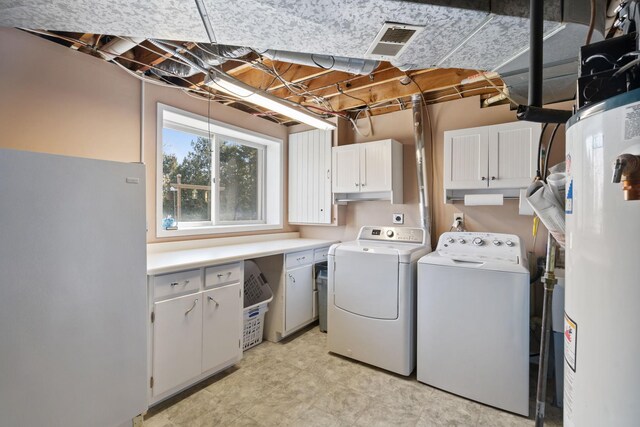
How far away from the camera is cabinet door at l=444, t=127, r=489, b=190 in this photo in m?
2.45

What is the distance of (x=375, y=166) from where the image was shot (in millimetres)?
3025

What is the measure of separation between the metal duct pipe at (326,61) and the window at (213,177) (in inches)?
49.5

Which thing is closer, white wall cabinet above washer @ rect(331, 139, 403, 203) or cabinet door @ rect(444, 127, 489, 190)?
cabinet door @ rect(444, 127, 489, 190)

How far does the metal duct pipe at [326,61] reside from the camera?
1861 millimetres

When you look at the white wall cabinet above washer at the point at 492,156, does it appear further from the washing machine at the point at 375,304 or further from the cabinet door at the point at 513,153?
the washing machine at the point at 375,304

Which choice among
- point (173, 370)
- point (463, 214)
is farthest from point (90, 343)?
point (463, 214)

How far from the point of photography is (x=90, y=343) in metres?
1.44

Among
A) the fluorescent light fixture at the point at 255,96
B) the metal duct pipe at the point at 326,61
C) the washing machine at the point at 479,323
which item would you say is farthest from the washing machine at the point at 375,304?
the metal duct pipe at the point at 326,61

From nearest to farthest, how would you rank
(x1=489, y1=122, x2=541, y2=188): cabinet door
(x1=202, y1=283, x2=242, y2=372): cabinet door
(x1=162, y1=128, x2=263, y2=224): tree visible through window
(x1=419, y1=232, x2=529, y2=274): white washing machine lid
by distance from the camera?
1. (x1=419, y1=232, x2=529, y2=274): white washing machine lid
2. (x1=202, y1=283, x2=242, y2=372): cabinet door
3. (x1=489, y1=122, x2=541, y2=188): cabinet door
4. (x1=162, y1=128, x2=263, y2=224): tree visible through window

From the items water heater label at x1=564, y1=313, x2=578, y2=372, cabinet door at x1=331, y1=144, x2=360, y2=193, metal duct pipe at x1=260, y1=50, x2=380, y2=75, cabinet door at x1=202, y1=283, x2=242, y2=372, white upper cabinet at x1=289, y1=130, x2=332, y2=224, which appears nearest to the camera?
water heater label at x1=564, y1=313, x2=578, y2=372

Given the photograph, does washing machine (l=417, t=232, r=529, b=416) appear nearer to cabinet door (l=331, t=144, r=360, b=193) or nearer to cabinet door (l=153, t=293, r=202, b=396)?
cabinet door (l=331, t=144, r=360, b=193)

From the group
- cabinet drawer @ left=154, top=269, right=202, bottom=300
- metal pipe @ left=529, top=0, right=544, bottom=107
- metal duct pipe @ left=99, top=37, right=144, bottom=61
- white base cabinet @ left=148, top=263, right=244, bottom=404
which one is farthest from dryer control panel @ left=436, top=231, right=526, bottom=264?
metal duct pipe @ left=99, top=37, right=144, bottom=61

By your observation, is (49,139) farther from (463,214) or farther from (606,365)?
(463,214)

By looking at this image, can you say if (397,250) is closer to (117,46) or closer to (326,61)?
(326,61)
